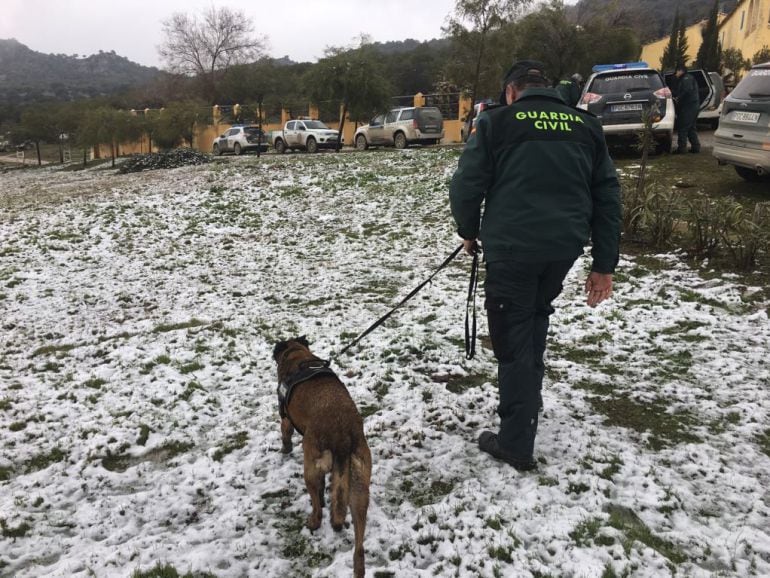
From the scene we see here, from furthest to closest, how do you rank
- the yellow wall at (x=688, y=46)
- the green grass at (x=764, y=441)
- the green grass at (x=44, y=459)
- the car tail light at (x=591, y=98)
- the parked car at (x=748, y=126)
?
the yellow wall at (x=688, y=46)
the car tail light at (x=591, y=98)
the parked car at (x=748, y=126)
the green grass at (x=44, y=459)
the green grass at (x=764, y=441)

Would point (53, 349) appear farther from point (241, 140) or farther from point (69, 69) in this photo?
point (69, 69)

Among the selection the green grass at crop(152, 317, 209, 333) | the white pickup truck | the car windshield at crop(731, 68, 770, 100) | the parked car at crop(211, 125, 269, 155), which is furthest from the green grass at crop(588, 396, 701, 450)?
the parked car at crop(211, 125, 269, 155)

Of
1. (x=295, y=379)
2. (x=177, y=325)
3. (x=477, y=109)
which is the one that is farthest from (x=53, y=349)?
(x=477, y=109)

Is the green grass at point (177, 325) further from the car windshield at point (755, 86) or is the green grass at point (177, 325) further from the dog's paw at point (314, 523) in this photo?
the car windshield at point (755, 86)

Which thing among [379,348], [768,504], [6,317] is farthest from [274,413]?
[6,317]

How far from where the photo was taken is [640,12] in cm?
3919

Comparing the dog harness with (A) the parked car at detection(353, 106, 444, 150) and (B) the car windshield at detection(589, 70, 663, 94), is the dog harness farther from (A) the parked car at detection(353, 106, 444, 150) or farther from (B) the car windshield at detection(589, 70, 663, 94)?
(A) the parked car at detection(353, 106, 444, 150)

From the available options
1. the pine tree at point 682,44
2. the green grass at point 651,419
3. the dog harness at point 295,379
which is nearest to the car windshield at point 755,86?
the green grass at point 651,419

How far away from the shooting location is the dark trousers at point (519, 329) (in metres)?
2.61

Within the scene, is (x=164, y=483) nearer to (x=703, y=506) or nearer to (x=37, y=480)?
(x=37, y=480)

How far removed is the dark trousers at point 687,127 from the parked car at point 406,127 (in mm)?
9661

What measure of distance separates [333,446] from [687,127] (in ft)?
36.8

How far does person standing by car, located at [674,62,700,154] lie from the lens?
33.0 ft

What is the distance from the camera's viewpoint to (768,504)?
2535mm
